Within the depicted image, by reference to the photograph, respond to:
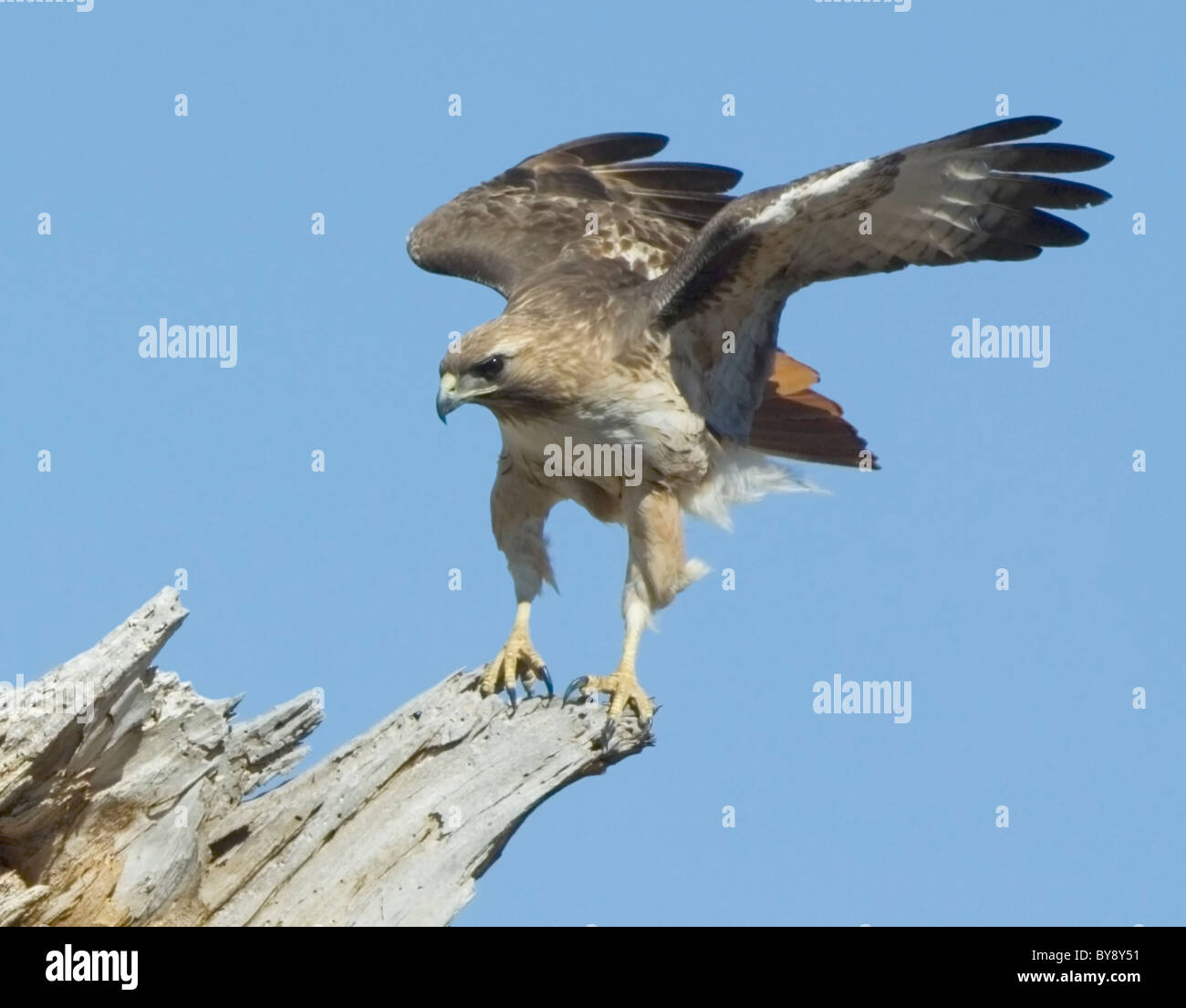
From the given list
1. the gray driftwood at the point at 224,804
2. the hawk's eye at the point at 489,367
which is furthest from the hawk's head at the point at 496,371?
the gray driftwood at the point at 224,804

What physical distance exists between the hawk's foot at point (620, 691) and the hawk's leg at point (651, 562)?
0.77 ft

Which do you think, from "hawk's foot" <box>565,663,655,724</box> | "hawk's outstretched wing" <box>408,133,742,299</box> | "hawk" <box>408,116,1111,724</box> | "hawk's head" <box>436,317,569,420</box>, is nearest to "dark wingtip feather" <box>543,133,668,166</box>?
"hawk's outstretched wing" <box>408,133,742,299</box>

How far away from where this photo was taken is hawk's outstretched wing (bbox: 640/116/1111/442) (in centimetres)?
851

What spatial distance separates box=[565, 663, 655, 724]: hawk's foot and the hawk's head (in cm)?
140

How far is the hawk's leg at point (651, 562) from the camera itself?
9.16 metres

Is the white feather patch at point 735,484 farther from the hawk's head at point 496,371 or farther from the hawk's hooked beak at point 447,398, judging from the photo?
the hawk's hooked beak at point 447,398

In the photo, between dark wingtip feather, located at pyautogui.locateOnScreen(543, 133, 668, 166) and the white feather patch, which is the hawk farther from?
dark wingtip feather, located at pyautogui.locateOnScreen(543, 133, 668, 166)

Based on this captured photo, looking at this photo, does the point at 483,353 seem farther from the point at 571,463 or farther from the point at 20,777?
the point at 20,777

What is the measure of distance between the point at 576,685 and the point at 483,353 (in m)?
1.69

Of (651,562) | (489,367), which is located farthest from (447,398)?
(651,562)
